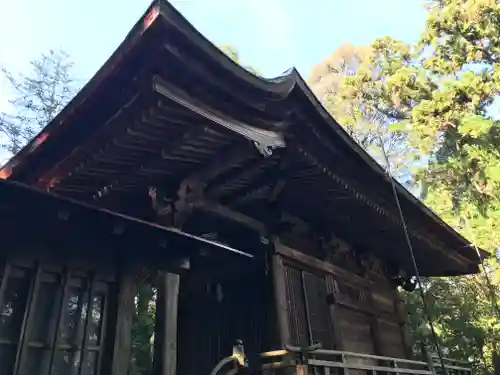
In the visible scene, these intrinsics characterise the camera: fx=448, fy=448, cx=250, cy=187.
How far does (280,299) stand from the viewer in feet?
19.6

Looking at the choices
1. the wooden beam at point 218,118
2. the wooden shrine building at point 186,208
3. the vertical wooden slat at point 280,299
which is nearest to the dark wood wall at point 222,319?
the wooden shrine building at point 186,208

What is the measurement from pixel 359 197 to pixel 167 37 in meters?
3.94

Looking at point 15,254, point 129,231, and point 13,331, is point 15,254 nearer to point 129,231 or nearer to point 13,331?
point 13,331

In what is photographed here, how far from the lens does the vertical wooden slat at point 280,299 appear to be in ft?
18.8

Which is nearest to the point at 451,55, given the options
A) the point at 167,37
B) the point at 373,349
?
the point at 373,349

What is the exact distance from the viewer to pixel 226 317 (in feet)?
21.5

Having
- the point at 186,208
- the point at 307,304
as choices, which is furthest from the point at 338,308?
the point at 186,208

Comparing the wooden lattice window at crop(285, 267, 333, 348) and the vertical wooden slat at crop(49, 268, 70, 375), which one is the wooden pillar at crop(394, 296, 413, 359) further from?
the vertical wooden slat at crop(49, 268, 70, 375)

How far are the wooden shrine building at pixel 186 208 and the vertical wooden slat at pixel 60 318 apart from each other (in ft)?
0.04

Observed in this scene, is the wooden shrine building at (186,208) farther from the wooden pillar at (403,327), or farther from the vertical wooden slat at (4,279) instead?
the wooden pillar at (403,327)

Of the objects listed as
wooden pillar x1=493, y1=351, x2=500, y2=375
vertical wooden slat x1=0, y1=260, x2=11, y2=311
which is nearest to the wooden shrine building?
vertical wooden slat x1=0, y1=260, x2=11, y2=311

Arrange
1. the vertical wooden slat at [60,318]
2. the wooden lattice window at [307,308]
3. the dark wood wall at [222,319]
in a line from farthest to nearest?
1. the wooden lattice window at [307,308]
2. the dark wood wall at [222,319]
3. the vertical wooden slat at [60,318]

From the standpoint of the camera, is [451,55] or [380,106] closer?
[451,55]

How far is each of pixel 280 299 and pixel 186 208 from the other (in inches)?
75.9
